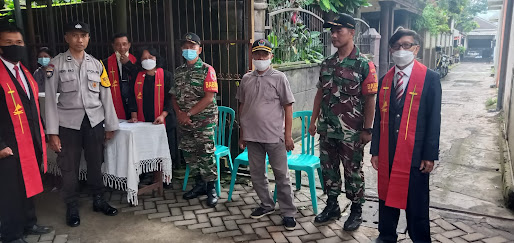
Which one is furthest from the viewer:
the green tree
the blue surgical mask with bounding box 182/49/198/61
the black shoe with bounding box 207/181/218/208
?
the green tree

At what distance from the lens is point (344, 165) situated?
11.6 ft

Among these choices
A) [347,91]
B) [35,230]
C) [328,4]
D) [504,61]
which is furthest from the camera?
[504,61]

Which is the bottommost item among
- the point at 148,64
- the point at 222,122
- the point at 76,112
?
the point at 222,122

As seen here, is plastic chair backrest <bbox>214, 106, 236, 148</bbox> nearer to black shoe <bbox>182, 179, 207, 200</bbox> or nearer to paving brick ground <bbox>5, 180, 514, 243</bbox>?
black shoe <bbox>182, 179, 207, 200</bbox>

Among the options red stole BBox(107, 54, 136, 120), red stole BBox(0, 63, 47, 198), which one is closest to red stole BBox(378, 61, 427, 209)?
red stole BBox(0, 63, 47, 198)

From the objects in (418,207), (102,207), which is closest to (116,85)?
(102,207)

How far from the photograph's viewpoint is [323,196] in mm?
4355

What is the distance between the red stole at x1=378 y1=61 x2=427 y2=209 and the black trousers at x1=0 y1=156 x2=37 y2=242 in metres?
2.97

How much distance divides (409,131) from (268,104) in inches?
47.9

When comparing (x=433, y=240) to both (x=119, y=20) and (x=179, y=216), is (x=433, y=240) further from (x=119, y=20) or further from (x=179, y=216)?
(x=119, y=20)

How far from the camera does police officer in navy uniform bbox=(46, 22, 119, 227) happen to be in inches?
139

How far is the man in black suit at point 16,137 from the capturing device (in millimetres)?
3125

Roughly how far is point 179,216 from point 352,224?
1.67 metres

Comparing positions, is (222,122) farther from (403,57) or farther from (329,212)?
(403,57)
